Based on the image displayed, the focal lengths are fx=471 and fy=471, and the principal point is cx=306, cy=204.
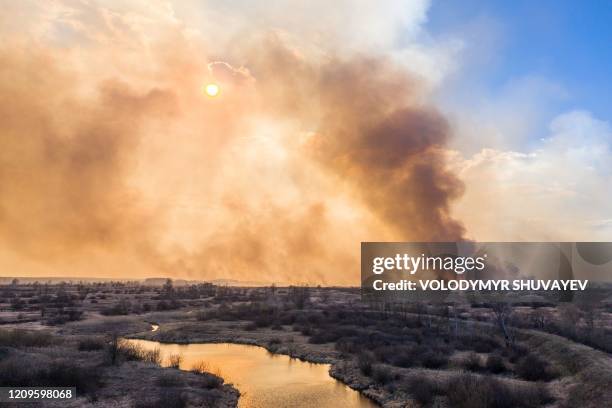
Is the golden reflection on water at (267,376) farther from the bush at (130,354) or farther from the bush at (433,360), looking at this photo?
the bush at (433,360)

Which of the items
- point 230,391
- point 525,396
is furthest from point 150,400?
point 525,396

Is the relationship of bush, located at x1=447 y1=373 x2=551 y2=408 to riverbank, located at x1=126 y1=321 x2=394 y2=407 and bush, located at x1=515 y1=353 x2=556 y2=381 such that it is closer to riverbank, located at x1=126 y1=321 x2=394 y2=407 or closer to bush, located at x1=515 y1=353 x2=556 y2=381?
bush, located at x1=515 y1=353 x2=556 y2=381

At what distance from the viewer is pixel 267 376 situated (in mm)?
39781

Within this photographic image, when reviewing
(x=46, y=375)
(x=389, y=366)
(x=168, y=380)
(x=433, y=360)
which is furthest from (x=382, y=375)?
(x=46, y=375)

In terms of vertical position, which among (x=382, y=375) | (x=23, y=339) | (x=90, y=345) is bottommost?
(x=382, y=375)

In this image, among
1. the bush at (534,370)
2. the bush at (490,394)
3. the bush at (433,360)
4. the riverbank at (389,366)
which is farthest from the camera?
the bush at (433,360)

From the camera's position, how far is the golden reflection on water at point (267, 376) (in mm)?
32219

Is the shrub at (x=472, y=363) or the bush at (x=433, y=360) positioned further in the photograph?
the bush at (x=433, y=360)

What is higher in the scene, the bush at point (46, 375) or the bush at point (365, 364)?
the bush at point (46, 375)

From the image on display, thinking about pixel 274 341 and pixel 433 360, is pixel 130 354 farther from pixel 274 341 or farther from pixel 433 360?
pixel 433 360

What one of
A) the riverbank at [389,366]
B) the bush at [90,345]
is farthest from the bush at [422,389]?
the bush at [90,345]

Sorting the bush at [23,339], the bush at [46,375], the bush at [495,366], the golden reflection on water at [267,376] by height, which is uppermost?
the bush at [23,339]

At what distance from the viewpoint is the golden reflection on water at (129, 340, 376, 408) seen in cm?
3222

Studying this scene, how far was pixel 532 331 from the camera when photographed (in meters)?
53.3
